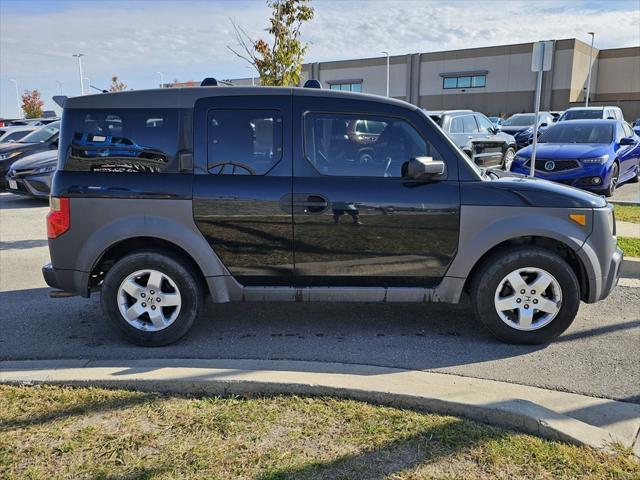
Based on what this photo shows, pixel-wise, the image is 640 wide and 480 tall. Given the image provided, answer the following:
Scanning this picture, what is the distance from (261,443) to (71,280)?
90.8 inches

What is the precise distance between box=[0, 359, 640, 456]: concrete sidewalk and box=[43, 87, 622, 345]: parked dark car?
0.67 meters

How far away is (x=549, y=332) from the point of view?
4.39 m

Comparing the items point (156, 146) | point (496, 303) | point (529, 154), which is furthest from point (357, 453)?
point (529, 154)

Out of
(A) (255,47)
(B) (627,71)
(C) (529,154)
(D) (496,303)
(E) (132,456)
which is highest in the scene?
(B) (627,71)

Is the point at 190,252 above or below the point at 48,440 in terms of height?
above

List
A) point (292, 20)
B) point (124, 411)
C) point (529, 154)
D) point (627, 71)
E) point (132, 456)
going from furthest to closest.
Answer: point (627, 71) < point (529, 154) < point (292, 20) < point (124, 411) < point (132, 456)

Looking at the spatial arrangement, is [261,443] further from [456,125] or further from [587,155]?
[456,125]

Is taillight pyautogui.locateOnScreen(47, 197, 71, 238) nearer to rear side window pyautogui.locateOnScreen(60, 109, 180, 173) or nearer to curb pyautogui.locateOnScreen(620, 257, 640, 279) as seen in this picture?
rear side window pyautogui.locateOnScreen(60, 109, 180, 173)

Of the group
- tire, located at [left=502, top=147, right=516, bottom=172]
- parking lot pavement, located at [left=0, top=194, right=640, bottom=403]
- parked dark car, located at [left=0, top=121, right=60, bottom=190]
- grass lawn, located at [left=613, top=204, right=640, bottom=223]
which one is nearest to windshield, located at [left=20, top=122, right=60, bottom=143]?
parked dark car, located at [left=0, top=121, right=60, bottom=190]

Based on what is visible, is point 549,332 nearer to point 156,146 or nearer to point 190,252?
point 190,252

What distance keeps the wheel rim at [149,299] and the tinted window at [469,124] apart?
10343 mm

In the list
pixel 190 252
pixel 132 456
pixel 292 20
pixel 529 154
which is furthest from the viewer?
pixel 529 154

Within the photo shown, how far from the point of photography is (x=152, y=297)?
434 cm

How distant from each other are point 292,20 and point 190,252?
516 cm
